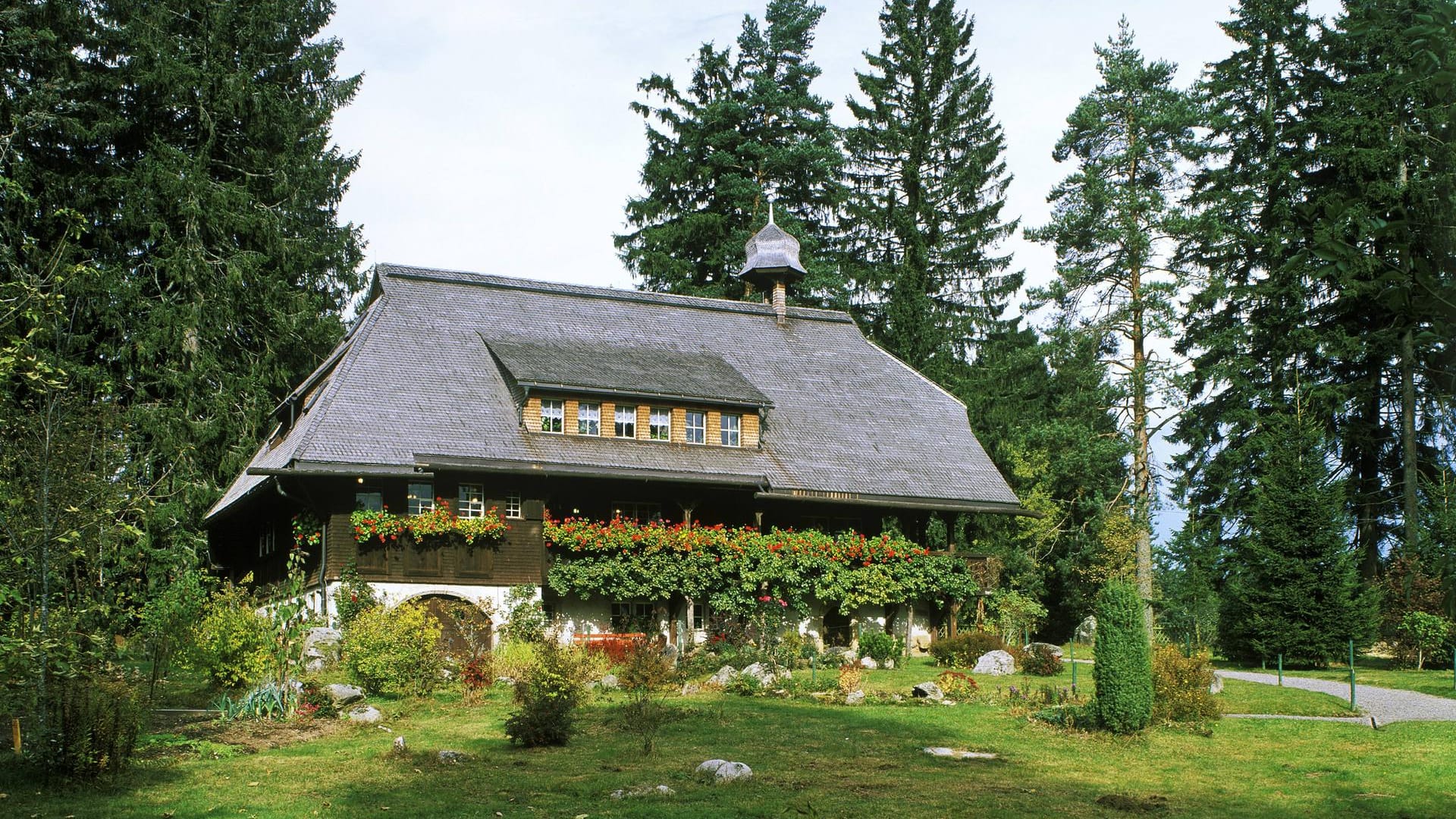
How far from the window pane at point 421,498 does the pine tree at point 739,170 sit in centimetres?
2098

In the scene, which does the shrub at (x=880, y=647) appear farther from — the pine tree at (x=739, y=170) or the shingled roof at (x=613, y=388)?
the pine tree at (x=739, y=170)

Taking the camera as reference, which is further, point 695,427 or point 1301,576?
point 695,427

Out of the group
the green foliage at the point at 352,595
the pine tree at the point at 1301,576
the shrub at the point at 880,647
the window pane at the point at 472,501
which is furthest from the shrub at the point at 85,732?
the pine tree at the point at 1301,576

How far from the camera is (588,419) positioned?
2972cm

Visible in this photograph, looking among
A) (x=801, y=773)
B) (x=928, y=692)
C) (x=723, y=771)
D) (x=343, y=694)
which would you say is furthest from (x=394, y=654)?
(x=928, y=692)

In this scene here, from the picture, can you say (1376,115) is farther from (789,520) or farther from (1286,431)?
(789,520)

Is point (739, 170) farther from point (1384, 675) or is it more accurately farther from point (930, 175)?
point (1384, 675)

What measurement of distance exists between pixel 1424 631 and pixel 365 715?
2246cm

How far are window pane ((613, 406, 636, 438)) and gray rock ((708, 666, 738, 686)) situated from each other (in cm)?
Answer: 784

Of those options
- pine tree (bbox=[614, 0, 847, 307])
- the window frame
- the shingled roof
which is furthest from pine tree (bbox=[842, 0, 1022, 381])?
the window frame

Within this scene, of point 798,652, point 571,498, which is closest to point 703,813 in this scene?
point 798,652

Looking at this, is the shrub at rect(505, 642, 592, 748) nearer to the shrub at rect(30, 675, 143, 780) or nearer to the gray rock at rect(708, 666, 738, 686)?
the gray rock at rect(708, 666, 738, 686)

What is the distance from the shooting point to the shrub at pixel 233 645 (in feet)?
59.4

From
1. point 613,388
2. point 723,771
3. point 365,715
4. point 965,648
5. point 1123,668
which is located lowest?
point 365,715
